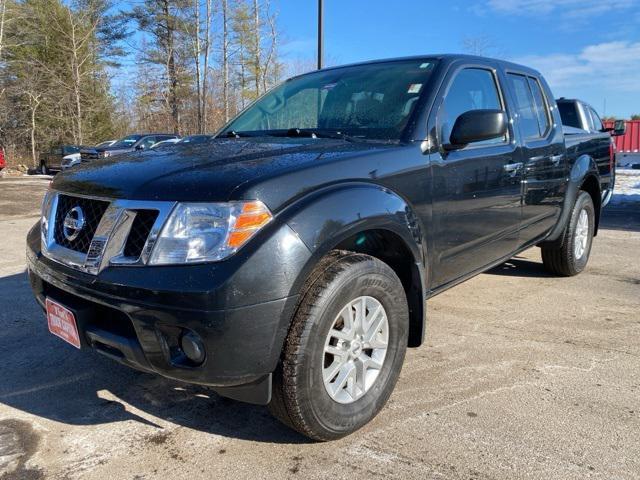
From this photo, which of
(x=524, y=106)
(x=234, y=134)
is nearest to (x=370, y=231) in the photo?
(x=234, y=134)

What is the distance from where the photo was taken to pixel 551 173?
170 inches

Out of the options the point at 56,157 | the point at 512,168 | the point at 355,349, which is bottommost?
the point at 355,349

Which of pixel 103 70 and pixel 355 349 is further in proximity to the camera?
pixel 103 70

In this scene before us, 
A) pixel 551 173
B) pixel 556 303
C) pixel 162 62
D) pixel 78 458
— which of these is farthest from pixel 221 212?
pixel 162 62

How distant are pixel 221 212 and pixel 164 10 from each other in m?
37.3

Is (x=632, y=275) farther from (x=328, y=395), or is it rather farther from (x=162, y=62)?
(x=162, y=62)

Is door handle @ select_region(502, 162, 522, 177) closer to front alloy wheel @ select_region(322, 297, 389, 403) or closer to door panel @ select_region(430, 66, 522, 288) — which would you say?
door panel @ select_region(430, 66, 522, 288)

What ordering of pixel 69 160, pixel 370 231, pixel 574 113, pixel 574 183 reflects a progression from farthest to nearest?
1. pixel 69 160
2. pixel 574 113
3. pixel 574 183
4. pixel 370 231

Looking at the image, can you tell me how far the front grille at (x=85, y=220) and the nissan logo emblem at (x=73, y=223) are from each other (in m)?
0.01

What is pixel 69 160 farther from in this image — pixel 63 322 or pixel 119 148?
pixel 63 322

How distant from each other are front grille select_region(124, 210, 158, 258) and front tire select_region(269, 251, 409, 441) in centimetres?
68

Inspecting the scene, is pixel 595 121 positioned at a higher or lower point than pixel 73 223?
higher

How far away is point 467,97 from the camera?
11.0 ft

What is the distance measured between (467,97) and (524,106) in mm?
1006
